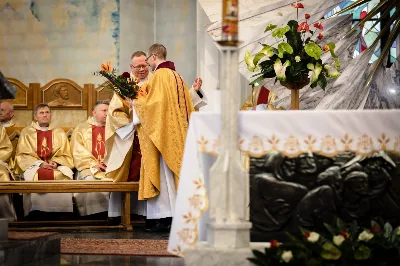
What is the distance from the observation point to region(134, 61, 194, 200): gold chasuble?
820 centimetres

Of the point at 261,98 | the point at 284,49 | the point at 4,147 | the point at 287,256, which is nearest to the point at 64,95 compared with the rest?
the point at 4,147

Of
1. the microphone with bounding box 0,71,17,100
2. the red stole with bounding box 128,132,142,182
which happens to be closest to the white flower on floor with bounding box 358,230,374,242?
the microphone with bounding box 0,71,17,100

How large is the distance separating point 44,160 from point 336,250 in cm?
618

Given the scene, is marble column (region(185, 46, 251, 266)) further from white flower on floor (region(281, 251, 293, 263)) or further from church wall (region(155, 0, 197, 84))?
church wall (region(155, 0, 197, 84))

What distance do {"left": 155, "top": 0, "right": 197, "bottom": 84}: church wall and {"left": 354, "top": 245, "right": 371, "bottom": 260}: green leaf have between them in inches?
307

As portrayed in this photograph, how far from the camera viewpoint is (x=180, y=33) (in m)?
12.2

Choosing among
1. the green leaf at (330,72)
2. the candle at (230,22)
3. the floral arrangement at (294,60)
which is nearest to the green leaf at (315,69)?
the floral arrangement at (294,60)

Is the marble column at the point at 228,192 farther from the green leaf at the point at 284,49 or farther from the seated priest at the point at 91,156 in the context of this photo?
the seated priest at the point at 91,156

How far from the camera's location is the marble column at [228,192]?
4750mm

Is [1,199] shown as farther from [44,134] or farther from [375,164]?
[375,164]

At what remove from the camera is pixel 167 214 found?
827 cm

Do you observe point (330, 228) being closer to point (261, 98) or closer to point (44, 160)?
point (261, 98)

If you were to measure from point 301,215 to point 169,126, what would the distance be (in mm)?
3409

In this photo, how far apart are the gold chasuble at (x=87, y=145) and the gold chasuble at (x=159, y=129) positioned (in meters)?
1.79
